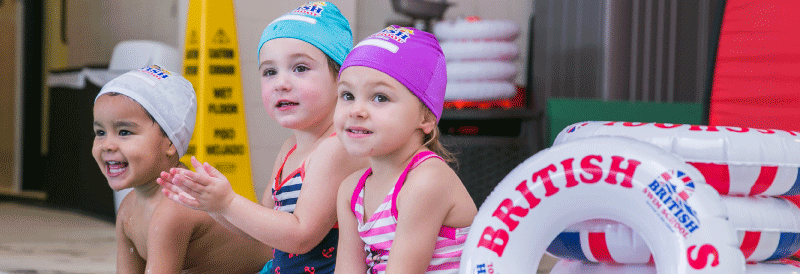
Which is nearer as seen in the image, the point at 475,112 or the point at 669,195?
the point at 669,195

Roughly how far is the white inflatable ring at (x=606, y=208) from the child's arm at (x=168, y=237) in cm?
64

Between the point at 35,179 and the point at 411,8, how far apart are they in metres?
2.99

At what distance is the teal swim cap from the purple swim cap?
0.69ft

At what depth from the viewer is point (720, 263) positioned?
3.47 ft

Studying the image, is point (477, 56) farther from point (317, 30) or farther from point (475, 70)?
point (317, 30)

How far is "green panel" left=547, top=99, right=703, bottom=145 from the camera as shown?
310cm

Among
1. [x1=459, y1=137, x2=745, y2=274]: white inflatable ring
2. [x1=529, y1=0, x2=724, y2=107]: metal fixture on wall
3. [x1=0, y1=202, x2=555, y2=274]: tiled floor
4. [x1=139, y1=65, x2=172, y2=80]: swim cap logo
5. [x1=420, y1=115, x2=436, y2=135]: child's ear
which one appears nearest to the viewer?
[x1=459, y1=137, x2=745, y2=274]: white inflatable ring

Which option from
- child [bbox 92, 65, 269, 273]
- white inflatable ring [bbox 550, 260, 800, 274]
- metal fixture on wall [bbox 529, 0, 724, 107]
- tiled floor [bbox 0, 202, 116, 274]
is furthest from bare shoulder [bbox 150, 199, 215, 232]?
metal fixture on wall [bbox 529, 0, 724, 107]

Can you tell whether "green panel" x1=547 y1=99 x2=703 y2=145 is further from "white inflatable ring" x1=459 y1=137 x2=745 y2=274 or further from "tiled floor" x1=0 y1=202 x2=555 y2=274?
"white inflatable ring" x1=459 y1=137 x2=745 y2=274

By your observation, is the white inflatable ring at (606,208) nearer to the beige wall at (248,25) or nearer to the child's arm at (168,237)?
the child's arm at (168,237)

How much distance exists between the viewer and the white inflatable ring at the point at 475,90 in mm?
3381

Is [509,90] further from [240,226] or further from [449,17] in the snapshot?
[240,226]

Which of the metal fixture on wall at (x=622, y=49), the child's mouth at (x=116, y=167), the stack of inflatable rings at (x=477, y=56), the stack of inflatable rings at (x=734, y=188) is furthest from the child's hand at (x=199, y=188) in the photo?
the metal fixture on wall at (x=622, y=49)

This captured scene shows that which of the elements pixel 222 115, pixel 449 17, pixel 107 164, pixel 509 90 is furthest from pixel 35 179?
pixel 107 164
